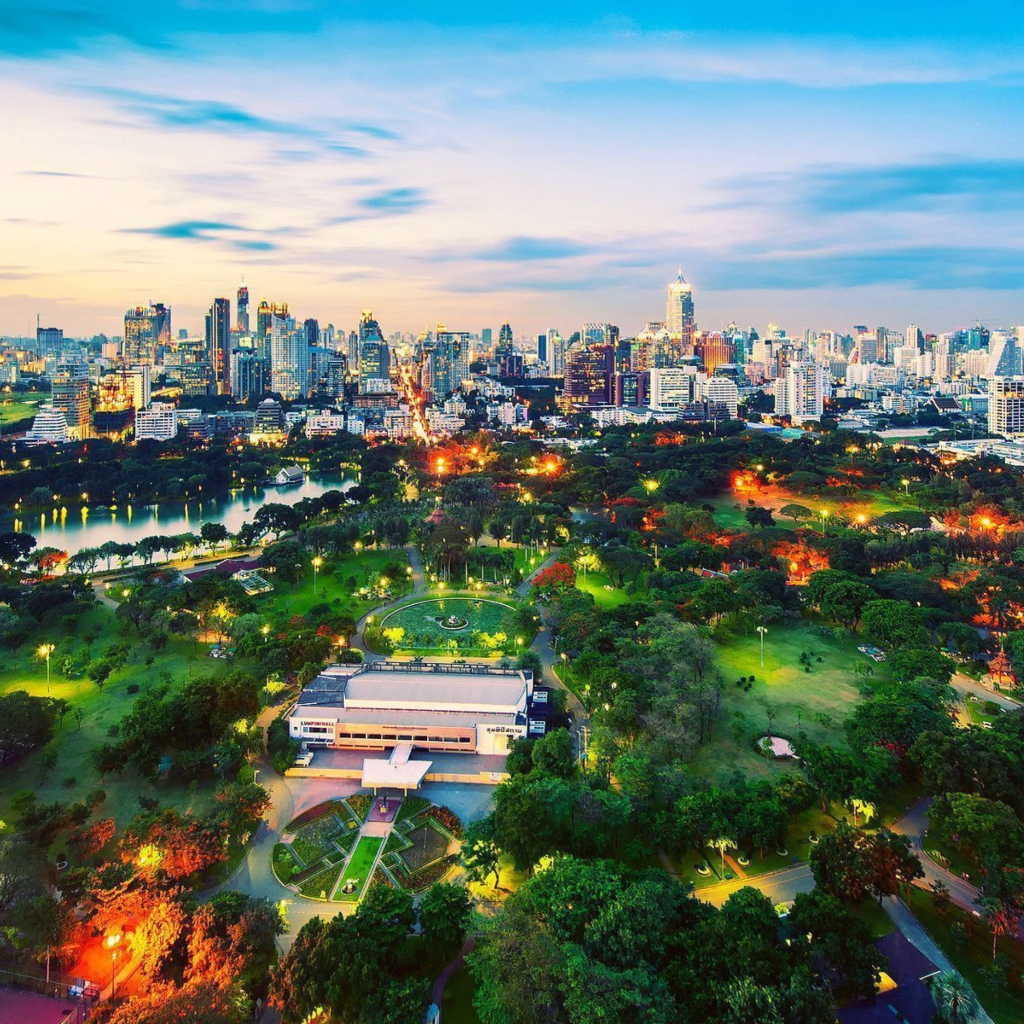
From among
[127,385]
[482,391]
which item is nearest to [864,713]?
[127,385]

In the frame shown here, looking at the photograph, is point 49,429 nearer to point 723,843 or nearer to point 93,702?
point 93,702

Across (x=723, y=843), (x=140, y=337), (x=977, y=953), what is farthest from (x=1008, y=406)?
(x=140, y=337)

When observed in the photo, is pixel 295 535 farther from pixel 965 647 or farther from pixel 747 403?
pixel 747 403

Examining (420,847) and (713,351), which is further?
(713,351)

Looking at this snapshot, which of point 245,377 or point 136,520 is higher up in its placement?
point 245,377

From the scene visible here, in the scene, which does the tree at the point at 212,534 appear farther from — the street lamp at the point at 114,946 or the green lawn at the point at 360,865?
the street lamp at the point at 114,946

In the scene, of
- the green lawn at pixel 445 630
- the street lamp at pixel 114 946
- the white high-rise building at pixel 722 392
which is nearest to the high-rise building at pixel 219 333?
the white high-rise building at pixel 722 392

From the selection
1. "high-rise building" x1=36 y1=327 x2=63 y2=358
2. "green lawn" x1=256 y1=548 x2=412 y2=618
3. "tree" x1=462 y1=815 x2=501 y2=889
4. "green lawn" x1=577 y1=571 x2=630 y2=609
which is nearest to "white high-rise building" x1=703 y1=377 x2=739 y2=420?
"green lawn" x1=577 y1=571 x2=630 y2=609
